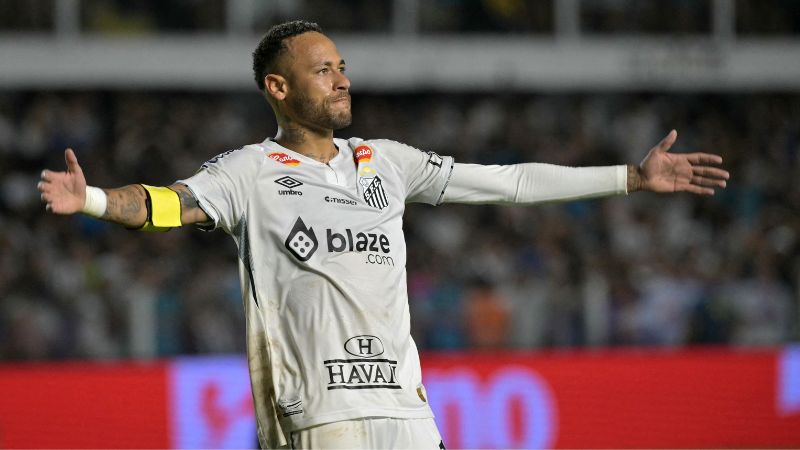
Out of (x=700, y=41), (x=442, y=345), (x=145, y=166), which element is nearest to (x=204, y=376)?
(x=442, y=345)

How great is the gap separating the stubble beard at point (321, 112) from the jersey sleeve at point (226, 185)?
10.5 inches

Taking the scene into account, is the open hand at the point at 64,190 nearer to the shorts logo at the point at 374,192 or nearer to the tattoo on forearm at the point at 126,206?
the tattoo on forearm at the point at 126,206

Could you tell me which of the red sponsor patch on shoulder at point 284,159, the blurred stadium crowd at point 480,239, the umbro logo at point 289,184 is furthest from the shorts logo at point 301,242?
the blurred stadium crowd at point 480,239

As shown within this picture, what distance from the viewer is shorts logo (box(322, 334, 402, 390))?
4.16 m

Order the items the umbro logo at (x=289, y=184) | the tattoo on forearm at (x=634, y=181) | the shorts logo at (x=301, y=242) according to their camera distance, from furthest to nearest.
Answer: the tattoo on forearm at (x=634, y=181) < the umbro logo at (x=289, y=184) < the shorts logo at (x=301, y=242)

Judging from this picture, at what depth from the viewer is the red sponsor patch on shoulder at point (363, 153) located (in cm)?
457

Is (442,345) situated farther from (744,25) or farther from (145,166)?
(744,25)

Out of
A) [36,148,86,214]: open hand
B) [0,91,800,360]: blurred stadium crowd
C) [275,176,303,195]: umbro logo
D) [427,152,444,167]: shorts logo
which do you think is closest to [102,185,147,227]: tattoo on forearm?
[36,148,86,214]: open hand

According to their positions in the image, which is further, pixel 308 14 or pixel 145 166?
pixel 308 14

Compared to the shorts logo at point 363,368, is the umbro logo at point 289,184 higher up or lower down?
higher up

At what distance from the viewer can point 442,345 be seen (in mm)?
10938

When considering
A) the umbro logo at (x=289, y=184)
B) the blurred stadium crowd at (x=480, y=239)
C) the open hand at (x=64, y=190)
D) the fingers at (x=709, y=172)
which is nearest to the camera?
the open hand at (x=64, y=190)

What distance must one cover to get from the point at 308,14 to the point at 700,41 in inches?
178

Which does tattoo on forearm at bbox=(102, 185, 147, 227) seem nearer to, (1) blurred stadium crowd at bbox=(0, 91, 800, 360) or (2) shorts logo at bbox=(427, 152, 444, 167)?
(2) shorts logo at bbox=(427, 152, 444, 167)
